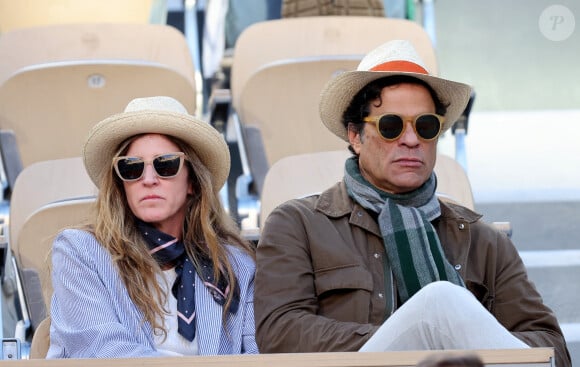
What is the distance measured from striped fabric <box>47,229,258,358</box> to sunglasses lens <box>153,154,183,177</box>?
22 centimetres

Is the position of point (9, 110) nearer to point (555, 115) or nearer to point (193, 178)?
point (193, 178)

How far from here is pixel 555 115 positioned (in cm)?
576

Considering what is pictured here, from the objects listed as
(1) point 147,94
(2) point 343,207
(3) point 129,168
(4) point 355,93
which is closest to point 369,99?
(4) point 355,93

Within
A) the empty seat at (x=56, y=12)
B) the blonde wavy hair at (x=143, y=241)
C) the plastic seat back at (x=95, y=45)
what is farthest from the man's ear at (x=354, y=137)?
the empty seat at (x=56, y=12)

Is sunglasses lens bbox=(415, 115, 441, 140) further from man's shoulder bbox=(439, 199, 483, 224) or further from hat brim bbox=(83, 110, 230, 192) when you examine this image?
hat brim bbox=(83, 110, 230, 192)

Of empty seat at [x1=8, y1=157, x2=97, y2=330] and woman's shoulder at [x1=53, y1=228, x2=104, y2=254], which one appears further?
empty seat at [x1=8, y1=157, x2=97, y2=330]

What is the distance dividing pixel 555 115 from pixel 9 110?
2.61 m

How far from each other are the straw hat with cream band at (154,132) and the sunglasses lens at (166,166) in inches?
2.7

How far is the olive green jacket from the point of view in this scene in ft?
9.01

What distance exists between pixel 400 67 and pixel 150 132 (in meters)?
0.62

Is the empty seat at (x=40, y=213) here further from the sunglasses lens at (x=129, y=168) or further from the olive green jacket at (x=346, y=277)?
the olive green jacket at (x=346, y=277)

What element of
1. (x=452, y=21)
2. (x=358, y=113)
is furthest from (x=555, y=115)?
(x=358, y=113)

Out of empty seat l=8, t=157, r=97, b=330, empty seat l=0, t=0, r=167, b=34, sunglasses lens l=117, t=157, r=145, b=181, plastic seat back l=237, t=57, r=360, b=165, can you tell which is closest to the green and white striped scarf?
sunglasses lens l=117, t=157, r=145, b=181

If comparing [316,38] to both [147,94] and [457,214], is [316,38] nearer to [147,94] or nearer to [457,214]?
[147,94]
